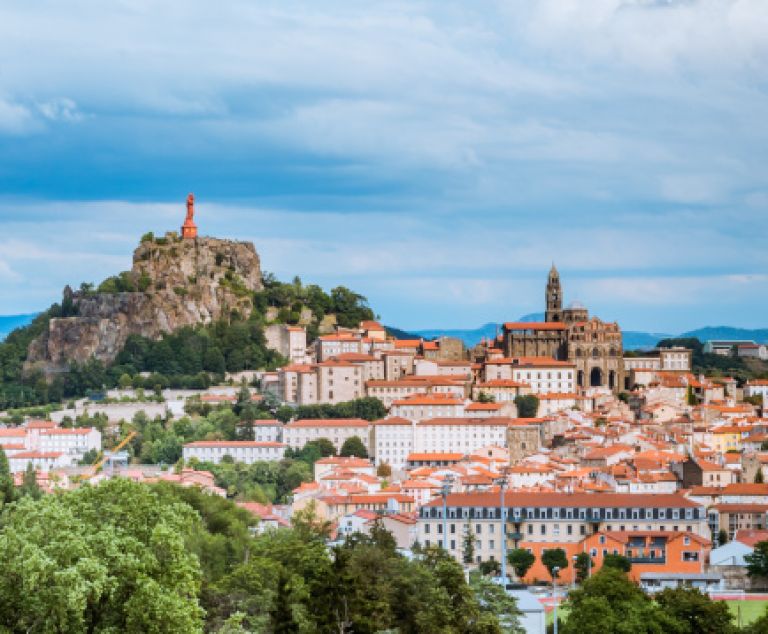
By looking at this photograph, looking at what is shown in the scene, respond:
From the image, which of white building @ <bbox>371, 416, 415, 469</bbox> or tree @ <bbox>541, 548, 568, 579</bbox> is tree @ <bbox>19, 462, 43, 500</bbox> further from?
white building @ <bbox>371, 416, 415, 469</bbox>

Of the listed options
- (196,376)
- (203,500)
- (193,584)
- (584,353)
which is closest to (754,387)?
(584,353)

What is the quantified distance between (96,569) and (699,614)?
20875 millimetres

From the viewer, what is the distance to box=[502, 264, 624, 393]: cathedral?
97000 millimetres

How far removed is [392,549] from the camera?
47.8 metres

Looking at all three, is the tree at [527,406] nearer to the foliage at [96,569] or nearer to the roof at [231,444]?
the roof at [231,444]

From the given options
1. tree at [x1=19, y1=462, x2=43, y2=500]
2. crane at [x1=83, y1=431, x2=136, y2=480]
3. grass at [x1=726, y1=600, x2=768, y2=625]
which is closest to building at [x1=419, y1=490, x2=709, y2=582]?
grass at [x1=726, y1=600, x2=768, y2=625]

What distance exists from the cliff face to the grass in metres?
59.0

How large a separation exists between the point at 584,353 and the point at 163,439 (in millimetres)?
27079

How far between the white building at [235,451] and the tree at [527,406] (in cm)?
1473

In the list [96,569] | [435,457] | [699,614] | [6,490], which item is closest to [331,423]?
[435,457]

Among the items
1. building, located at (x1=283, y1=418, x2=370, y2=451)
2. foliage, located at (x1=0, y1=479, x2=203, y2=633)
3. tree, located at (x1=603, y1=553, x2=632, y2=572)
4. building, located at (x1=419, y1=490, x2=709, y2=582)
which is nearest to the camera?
foliage, located at (x1=0, y1=479, x2=203, y2=633)

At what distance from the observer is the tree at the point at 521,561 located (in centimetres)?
5678

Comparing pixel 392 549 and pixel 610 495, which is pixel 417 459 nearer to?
pixel 610 495

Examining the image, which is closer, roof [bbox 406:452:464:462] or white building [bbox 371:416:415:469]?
roof [bbox 406:452:464:462]
